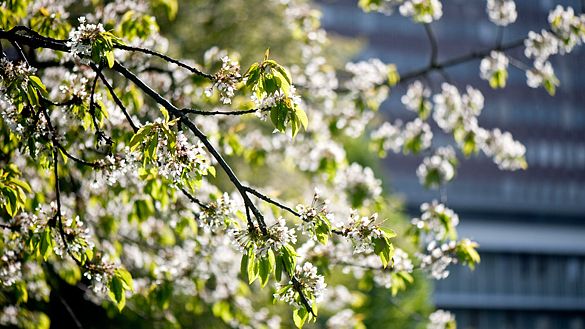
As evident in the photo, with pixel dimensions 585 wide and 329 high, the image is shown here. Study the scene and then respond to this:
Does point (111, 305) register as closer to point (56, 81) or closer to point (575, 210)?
point (56, 81)

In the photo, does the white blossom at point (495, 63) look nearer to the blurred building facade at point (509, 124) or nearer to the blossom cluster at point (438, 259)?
the blossom cluster at point (438, 259)

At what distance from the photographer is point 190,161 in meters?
3.52

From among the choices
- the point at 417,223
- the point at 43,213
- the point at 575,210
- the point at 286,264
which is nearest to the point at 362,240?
the point at 286,264

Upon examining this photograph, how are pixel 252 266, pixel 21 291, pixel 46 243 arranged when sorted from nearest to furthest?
1. pixel 252 266
2. pixel 46 243
3. pixel 21 291

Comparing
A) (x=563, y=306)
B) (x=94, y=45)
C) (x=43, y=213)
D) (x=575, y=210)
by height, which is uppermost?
(x=575, y=210)

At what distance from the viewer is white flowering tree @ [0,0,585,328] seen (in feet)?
11.7

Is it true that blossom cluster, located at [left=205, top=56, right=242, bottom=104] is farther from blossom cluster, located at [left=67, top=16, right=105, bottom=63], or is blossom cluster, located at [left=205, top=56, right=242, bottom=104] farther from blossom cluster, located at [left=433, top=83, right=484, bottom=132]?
blossom cluster, located at [left=433, top=83, right=484, bottom=132]

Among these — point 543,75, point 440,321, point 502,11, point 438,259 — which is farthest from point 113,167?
point 502,11

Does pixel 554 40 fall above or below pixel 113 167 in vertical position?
above

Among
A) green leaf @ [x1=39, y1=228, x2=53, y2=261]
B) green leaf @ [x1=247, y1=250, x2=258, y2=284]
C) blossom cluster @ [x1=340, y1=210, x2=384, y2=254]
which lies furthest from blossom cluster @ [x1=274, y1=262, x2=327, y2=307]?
green leaf @ [x1=39, y1=228, x2=53, y2=261]

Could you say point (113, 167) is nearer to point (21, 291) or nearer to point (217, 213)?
point (217, 213)

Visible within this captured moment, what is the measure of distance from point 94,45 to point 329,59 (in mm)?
12053

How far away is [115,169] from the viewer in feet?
12.6

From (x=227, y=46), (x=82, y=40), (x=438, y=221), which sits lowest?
(x=82, y=40)
